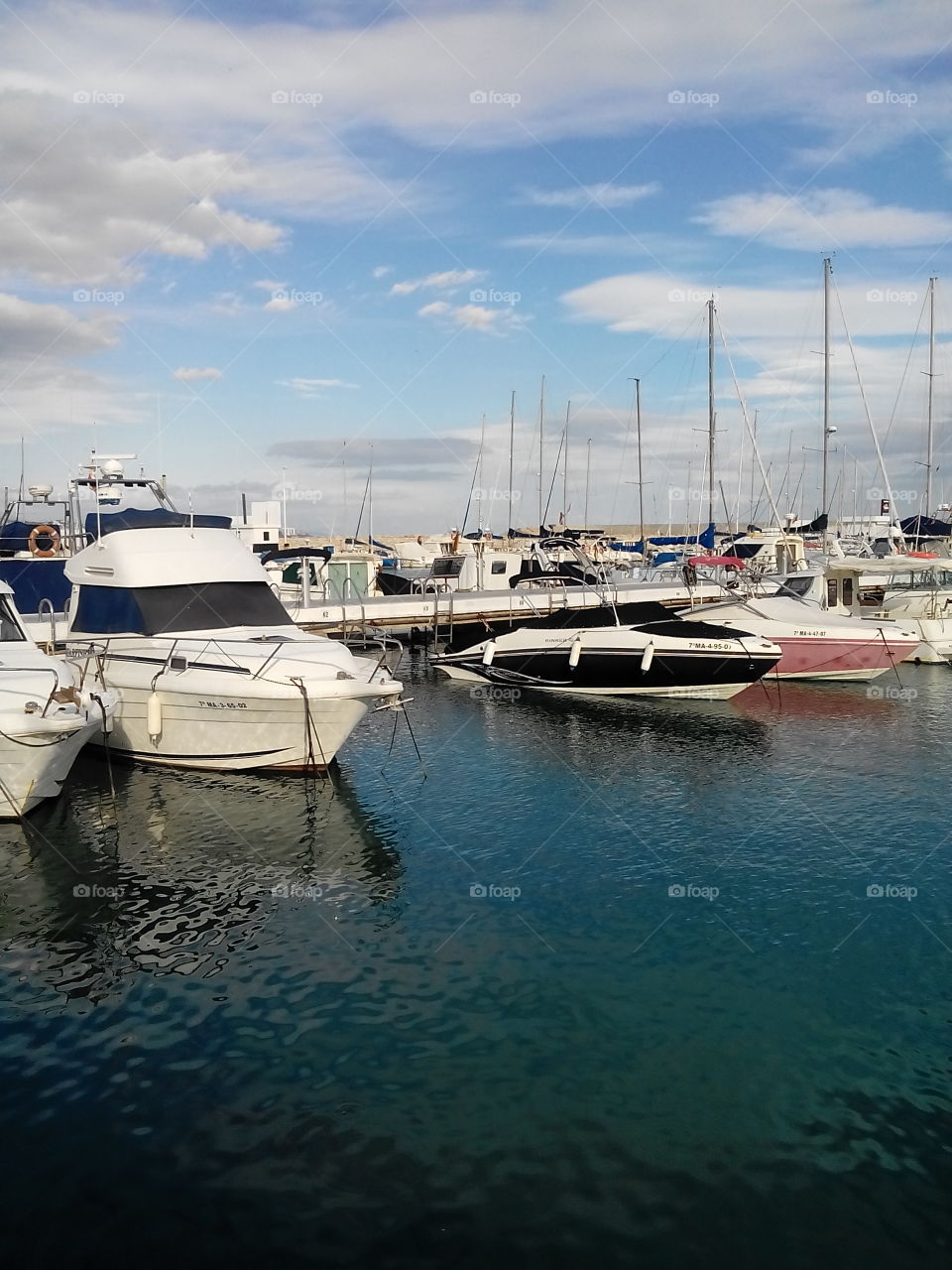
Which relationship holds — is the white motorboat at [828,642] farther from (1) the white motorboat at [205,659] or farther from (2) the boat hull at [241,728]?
(2) the boat hull at [241,728]

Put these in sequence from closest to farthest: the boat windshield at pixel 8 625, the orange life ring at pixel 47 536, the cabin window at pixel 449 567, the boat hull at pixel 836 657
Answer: the boat windshield at pixel 8 625
the boat hull at pixel 836 657
the orange life ring at pixel 47 536
the cabin window at pixel 449 567

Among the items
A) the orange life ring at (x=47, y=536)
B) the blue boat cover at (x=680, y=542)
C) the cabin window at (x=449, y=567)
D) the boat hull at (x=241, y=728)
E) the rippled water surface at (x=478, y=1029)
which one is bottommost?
the rippled water surface at (x=478, y=1029)

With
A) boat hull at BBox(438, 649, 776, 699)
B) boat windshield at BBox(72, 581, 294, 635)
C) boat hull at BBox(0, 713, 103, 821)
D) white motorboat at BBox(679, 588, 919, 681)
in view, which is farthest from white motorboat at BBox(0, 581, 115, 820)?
white motorboat at BBox(679, 588, 919, 681)

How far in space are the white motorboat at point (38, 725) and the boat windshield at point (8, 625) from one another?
121 cm

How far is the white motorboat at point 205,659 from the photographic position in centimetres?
1653

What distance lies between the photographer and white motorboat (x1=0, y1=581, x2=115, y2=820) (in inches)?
524

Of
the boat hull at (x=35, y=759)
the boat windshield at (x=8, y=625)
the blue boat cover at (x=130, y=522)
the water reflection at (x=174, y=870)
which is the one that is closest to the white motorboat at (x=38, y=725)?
the boat hull at (x=35, y=759)

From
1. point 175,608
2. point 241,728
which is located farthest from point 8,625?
point 241,728

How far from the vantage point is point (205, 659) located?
17281 mm

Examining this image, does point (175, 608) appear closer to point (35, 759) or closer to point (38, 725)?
point (35, 759)

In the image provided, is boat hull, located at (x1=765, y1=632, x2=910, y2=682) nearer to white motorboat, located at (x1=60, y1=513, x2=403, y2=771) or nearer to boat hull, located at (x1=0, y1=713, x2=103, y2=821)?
white motorboat, located at (x1=60, y1=513, x2=403, y2=771)

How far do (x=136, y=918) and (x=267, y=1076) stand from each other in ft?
12.9

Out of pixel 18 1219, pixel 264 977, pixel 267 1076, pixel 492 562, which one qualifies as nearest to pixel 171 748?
Answer: pixel 264 977

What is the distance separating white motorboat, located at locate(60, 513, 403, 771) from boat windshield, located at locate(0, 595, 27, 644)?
1141 mm
